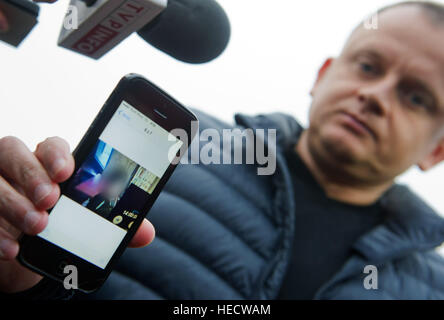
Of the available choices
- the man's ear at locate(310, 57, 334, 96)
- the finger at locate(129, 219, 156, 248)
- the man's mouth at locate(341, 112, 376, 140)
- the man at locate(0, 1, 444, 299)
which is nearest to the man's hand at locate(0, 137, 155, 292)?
the finger at locate(129, 219, 156, 248)

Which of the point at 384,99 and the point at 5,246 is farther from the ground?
the point at 384,99

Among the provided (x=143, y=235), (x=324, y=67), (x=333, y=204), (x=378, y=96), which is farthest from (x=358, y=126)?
(x=143, y=235)

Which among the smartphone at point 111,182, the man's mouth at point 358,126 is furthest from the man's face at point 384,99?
the smartphone at point 111,182

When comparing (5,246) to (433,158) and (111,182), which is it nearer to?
(111,182)

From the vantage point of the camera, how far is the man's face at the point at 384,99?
772 millimetres

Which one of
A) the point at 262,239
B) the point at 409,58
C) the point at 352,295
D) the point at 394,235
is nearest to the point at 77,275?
the point at 262,239

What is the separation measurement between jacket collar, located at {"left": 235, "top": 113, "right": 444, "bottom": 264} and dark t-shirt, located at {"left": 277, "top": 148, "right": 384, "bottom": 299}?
0.04m

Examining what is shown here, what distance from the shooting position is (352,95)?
0.79m

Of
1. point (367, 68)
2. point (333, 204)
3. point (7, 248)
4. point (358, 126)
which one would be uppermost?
point (367, 68)

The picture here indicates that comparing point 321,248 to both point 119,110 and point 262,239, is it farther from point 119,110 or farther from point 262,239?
point 119,110

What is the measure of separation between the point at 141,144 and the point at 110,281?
32 centimetres

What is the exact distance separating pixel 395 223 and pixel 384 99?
11.3 inches

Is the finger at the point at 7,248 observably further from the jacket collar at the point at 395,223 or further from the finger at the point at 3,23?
the jacket collar at the point at 395,223

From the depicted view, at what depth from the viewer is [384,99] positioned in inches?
29.9
